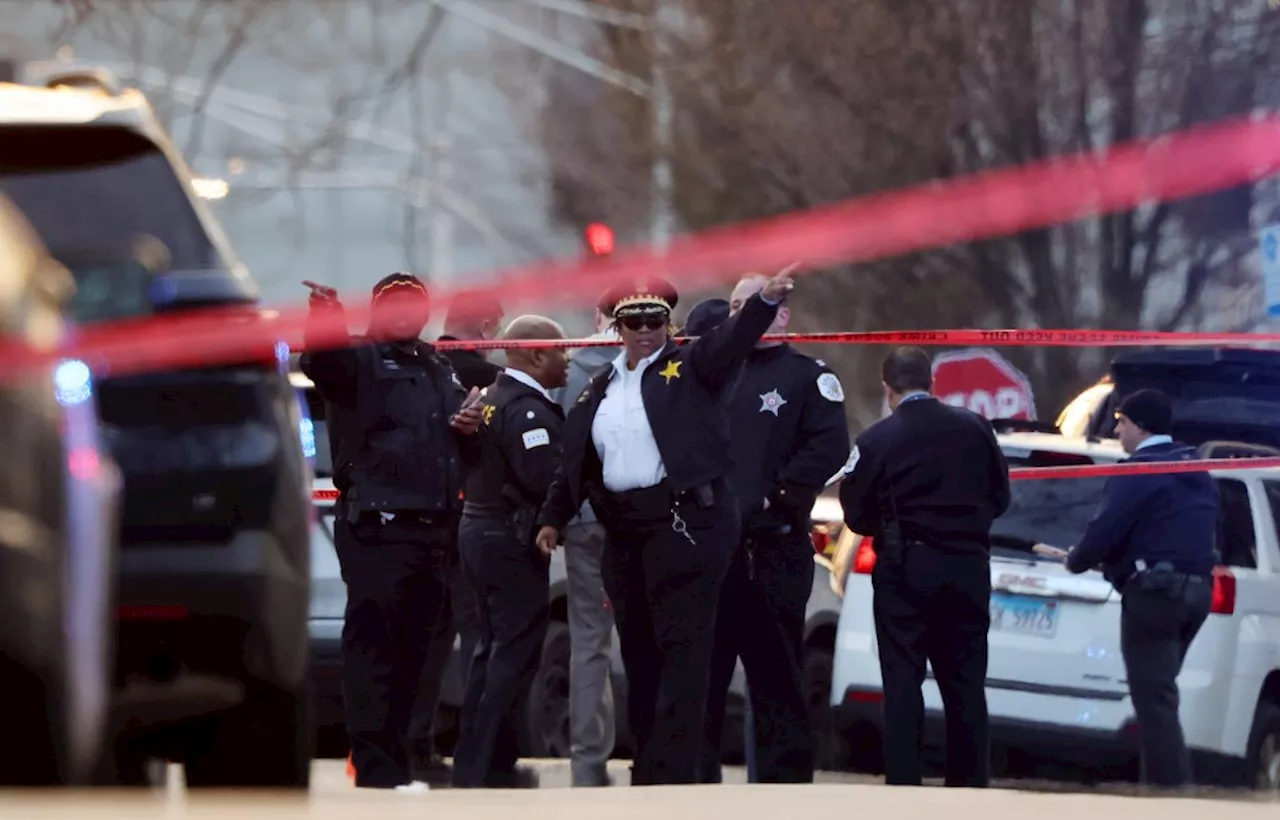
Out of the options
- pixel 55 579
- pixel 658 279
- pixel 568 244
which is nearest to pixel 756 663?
pixel 658 279

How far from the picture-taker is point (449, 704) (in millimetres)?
11594

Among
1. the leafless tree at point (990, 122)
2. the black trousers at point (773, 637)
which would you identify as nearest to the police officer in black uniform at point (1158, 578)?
the black trousers at point (773, 637)

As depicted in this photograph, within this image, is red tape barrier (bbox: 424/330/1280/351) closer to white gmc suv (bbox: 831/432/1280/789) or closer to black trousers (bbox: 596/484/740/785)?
white gmc suv (bbox: 831/432/1280/789)

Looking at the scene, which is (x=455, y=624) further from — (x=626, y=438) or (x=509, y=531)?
(x=626, y=438)

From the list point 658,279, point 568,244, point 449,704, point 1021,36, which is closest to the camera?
point 658,279

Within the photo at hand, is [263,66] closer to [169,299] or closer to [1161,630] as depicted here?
[1161,630]

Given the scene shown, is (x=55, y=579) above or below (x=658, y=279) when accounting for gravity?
below

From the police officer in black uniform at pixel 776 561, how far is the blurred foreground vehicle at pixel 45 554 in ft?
15.8

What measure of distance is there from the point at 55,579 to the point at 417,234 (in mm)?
43618

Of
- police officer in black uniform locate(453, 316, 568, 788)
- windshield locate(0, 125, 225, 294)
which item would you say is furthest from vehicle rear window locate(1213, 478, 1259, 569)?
windshield locate(0, 125, 225, 294)

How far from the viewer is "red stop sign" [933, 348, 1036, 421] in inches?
642

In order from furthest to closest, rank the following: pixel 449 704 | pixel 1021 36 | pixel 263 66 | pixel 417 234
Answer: pixel 263 66
pixel 417 234
pixel 1021 36
pixel 449 704

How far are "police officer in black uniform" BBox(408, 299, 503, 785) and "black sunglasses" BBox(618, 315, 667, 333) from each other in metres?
1.53

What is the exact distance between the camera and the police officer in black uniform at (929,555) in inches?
375
